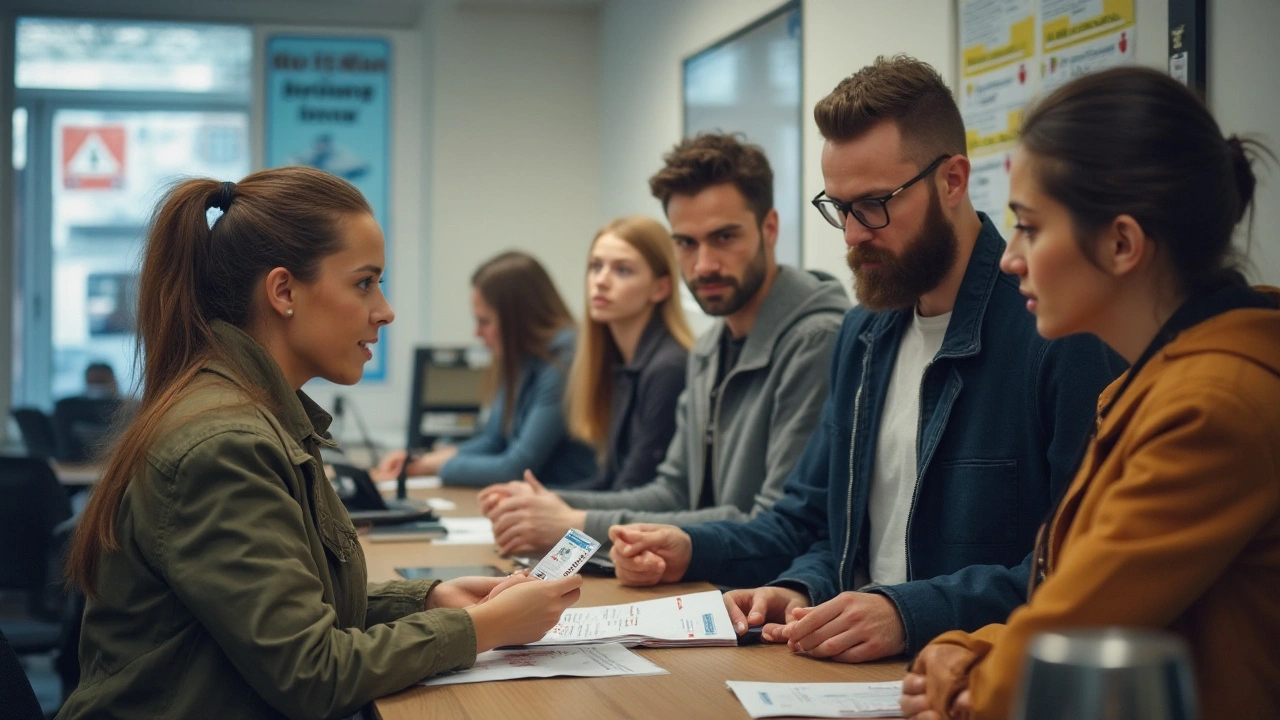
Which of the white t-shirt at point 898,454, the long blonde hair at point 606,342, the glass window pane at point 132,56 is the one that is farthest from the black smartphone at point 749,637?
the glass window pane at point 132,56

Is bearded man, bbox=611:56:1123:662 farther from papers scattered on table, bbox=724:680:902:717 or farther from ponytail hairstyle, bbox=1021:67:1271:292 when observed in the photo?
ponytail hairstyle, bbox=1021:67:1271:292

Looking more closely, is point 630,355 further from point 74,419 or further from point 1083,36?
point 74,419

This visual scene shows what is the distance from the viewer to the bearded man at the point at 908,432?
161cm

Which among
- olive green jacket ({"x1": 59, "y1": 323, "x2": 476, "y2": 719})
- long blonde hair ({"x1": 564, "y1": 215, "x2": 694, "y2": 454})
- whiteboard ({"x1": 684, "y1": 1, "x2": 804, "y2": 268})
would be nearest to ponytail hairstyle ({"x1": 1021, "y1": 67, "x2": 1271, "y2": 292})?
olive green jacket ({"x1": 59, "y1": 323, "x2": 476, "y2": 719})

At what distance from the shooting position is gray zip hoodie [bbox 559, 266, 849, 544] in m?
2.41

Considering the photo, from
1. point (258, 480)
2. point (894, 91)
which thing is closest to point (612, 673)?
point (258, 480)

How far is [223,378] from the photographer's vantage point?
154 centimetres

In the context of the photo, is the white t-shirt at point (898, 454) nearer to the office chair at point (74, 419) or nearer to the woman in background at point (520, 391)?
the woman in background at point (520, 391)

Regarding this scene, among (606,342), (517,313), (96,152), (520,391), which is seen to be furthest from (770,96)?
(96,152)

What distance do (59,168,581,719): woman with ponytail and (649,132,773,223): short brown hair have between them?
1126 millimetres

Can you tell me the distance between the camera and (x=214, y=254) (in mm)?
1614

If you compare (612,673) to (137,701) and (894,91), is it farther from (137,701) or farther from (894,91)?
(894,91)

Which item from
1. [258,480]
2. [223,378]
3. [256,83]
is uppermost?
[256,83]

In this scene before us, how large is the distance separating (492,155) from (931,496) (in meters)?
4.59
